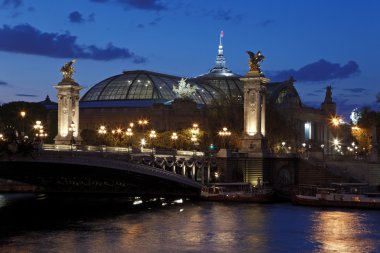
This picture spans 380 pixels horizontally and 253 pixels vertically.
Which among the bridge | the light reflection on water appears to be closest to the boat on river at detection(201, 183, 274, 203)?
the bridge

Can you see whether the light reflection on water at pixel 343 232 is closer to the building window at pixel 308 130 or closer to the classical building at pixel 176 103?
the classical building at pixel 176 103

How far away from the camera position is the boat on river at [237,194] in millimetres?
76750

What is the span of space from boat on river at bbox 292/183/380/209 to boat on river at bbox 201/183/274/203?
2.90 metres

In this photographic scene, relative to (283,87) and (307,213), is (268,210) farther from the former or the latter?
(283,87)

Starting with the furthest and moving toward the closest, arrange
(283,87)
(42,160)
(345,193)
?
1. (283,87)
2. (345,193)
3. (42,160)

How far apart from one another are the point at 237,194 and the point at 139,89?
212 feet

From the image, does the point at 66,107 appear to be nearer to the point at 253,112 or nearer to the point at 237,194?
the point at 253,112

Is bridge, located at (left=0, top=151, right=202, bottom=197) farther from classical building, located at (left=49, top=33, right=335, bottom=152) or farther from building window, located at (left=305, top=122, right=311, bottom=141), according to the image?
building window, located at (left=305, top=122, right=311, bottom=141)

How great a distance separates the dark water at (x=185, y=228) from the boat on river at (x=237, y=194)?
98.1 inches

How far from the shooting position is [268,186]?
275 ft

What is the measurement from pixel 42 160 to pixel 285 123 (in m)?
55.0

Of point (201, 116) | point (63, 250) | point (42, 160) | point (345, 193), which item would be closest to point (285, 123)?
point (201, 116)

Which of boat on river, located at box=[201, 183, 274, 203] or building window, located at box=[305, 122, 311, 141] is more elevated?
building window, located at box=[305, 122, 311, 141]

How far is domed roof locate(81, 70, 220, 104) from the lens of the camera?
455 ft
